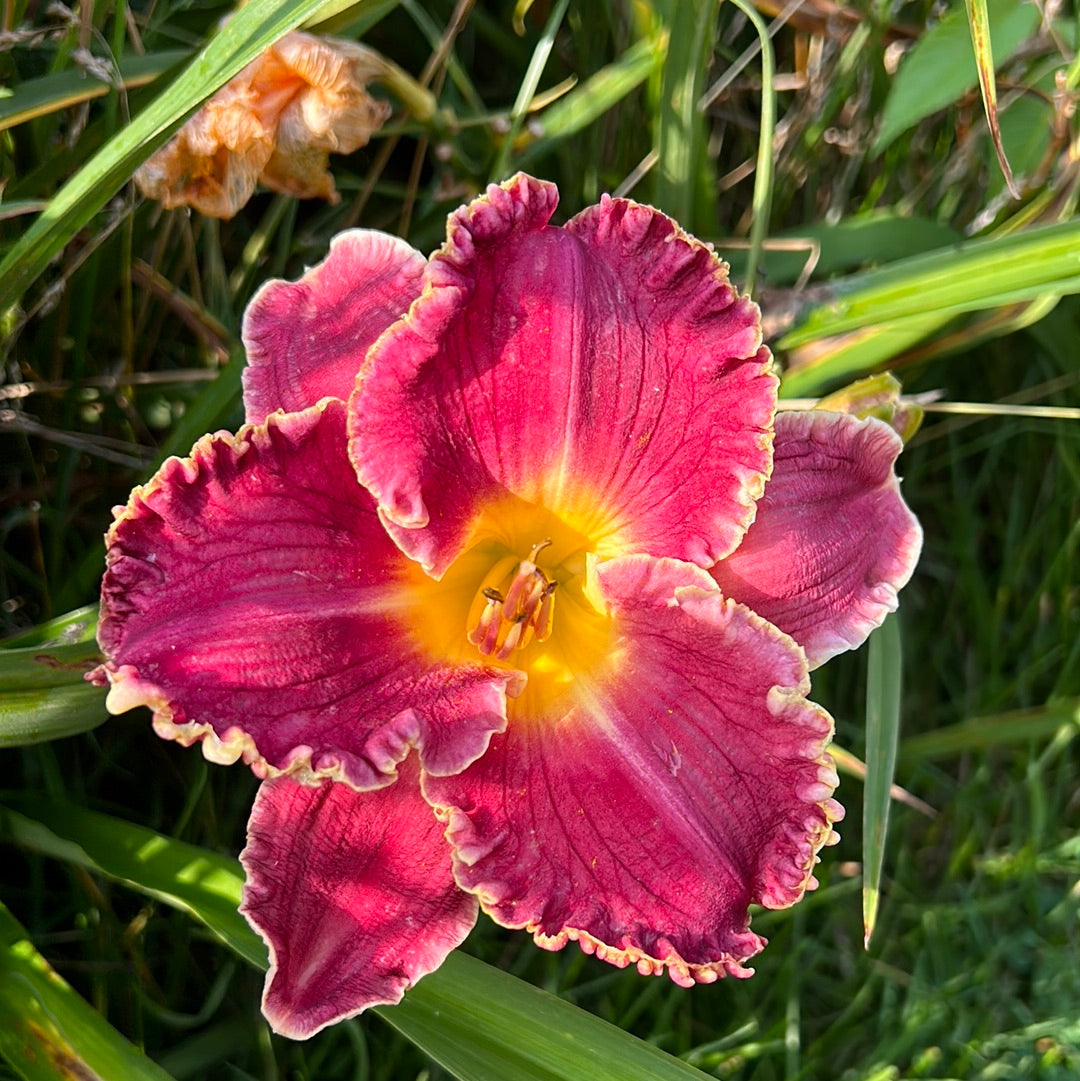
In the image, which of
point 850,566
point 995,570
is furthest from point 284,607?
point 995,570

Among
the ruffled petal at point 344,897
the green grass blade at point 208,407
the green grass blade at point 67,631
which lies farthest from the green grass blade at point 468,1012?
the green grass blade at point 208,407

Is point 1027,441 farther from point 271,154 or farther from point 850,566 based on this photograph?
point 271,154

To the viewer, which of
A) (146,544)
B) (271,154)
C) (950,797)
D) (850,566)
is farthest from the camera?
(950,797)

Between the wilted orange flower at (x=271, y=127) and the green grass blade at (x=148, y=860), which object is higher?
the wilted orange flower at (x=271, y=127)

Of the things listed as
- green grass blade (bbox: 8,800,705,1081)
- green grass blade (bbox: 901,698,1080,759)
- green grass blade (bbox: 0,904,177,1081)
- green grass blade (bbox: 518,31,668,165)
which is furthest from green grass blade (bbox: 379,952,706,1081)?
green grass blade (bbox: 518,31,668,165)

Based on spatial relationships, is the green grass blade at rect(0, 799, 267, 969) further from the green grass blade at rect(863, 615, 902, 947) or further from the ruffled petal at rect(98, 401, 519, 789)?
the green grass blade at rect(863, 615, 902, 947)

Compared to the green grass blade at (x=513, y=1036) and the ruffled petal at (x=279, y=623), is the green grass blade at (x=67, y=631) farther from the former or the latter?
the green grass blade at (x=513, y=1036)
